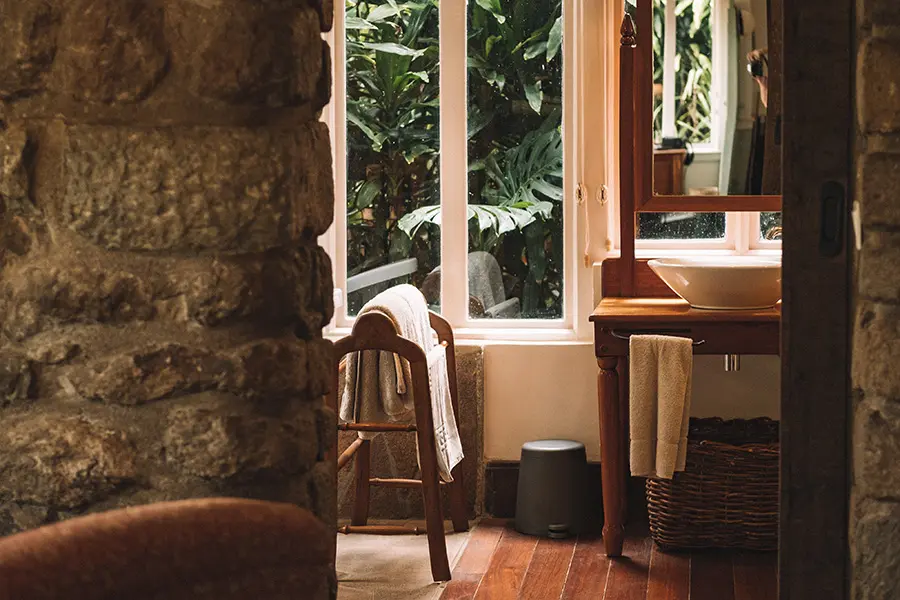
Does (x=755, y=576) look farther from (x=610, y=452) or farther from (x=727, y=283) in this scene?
(x=727, y=283)

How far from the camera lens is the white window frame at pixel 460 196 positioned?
13.9ft

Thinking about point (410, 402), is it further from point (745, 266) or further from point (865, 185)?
point (865, 185)

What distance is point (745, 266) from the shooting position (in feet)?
11.9

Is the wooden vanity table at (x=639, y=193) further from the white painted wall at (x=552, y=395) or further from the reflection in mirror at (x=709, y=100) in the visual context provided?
the white painted wall at (x=552, y=395)

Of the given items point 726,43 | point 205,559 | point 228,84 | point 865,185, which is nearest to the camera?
point 205,559

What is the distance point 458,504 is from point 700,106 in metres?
1.60

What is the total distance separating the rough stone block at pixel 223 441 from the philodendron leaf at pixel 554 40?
2.94 meters

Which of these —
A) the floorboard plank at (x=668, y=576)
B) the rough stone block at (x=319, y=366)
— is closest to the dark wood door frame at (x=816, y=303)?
the rough stone block at (x=319, y=366)

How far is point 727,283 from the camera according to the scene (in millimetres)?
3652

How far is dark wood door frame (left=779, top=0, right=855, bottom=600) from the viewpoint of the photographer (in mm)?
2010

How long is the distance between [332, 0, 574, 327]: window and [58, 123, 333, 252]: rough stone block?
9.21ft

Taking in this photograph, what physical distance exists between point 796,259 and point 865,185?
0.19 m

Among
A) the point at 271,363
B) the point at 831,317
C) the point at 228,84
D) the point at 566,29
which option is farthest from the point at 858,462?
the point at 566,29

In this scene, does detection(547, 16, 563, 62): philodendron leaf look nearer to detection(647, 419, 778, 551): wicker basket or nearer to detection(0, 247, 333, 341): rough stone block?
detection(647, 419, 778, 551): wicker basket
